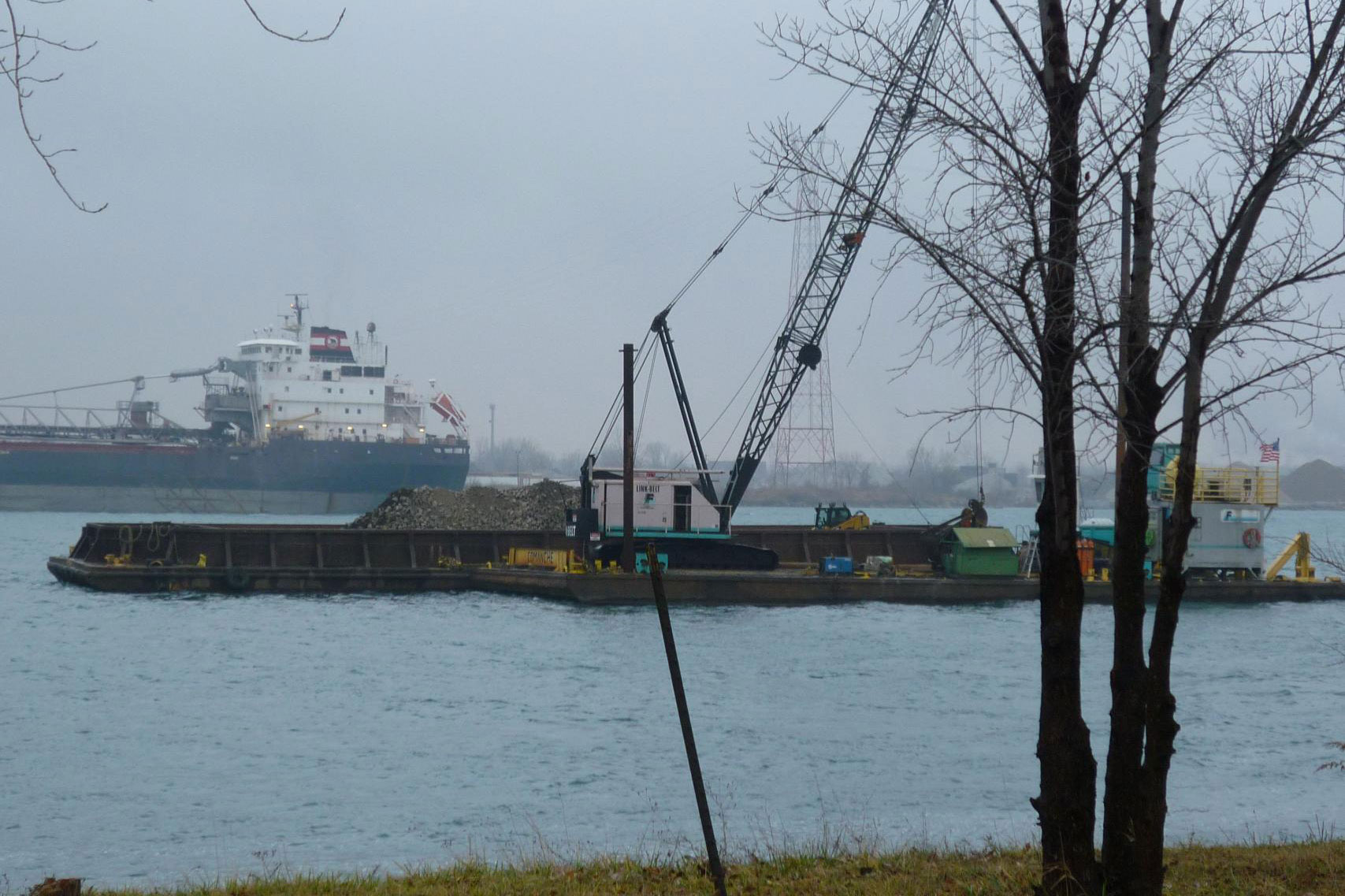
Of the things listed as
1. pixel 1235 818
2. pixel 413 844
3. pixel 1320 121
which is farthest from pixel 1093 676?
pixel 1320 121

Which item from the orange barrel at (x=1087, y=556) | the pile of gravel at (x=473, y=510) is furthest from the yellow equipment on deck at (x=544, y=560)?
the orange barrel at (x=1087, y=556)

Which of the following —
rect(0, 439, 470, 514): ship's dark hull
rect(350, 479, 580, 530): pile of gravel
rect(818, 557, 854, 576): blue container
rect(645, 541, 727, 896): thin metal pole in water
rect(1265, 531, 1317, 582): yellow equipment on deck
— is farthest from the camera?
rect(0, 439, 470, 514): ship's dark hull

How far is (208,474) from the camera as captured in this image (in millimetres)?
76062

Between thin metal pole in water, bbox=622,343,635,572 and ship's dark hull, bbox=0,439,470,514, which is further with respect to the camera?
ship's dark hull, bbox=0,439,470,514

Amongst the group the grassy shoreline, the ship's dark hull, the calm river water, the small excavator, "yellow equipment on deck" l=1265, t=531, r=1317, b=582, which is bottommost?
the calm river water

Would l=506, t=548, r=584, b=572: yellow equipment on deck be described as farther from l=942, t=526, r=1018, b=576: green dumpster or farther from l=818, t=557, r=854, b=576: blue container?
l=942, t=526, r=1018, b=576: green dumpster

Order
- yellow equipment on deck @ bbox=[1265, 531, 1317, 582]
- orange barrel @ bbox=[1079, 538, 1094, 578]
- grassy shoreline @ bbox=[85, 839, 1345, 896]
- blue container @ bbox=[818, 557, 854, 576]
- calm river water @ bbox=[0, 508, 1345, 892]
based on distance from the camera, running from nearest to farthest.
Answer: grassy shoreline @ bbox=[85, 839, 1345, 896] < calm river water @ bbox=[0, 508, 1345, 892] < yellow equipment on deck @ bbox=[1265, 531, 1317, 582] < orange barrel @ bbox=[1079, 538, 1094, 578] < blue container @ bbox=[818, 557, 854, 576]

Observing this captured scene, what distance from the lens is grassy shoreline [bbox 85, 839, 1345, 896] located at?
5.74 metres

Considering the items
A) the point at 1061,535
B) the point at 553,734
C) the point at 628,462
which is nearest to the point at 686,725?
the point at 1061,535

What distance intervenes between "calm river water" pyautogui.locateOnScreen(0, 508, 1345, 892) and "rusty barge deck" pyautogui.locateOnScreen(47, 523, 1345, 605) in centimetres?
129

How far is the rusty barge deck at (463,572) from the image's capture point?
29.3 meters

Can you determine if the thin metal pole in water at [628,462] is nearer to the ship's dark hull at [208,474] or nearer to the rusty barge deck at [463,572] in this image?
the rusty barge deck at [463,572]

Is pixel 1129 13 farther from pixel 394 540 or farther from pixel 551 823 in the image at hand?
pixel 394 540

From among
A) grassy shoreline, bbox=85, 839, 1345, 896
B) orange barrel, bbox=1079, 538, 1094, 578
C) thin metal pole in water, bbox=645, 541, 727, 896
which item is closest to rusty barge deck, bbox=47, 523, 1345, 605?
orange barrel, bbox=1079, 538, 1094, 578
